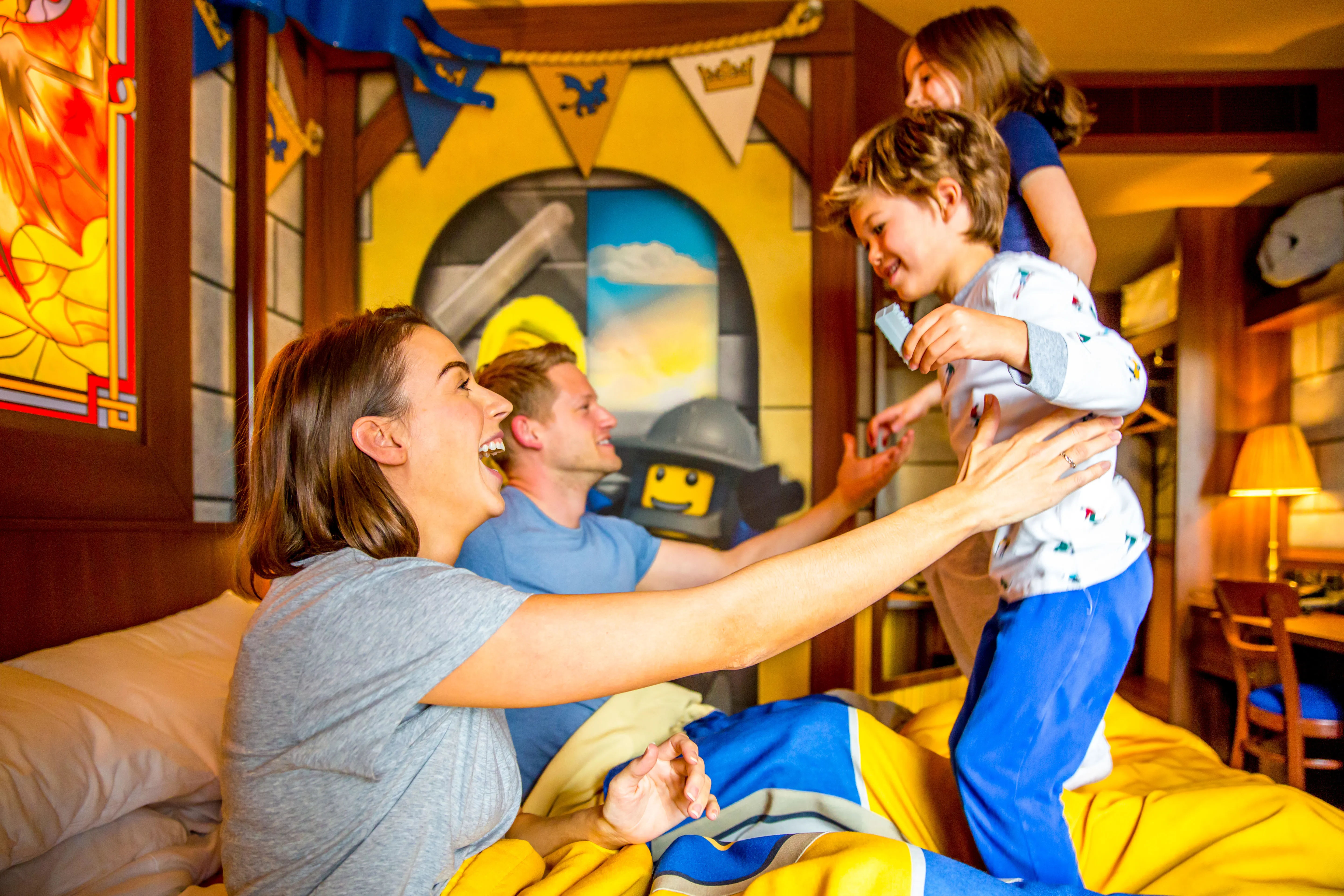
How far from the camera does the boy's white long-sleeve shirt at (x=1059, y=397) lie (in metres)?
1.07

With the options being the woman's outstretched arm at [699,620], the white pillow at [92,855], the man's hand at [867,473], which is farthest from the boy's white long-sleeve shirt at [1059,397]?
the white pillow at [92,855]

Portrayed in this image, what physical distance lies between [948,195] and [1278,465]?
10.5 feet

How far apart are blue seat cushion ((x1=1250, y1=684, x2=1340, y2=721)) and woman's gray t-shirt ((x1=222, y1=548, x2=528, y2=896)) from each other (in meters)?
2.90

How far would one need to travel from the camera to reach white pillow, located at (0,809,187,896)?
100 cm

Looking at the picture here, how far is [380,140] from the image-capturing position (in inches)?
115

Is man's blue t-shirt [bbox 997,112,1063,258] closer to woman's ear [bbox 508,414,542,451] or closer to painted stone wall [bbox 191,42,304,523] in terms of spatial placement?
woman's ear [bbox 508,414,542,451]

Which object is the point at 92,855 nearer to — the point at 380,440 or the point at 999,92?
the point at 380,440

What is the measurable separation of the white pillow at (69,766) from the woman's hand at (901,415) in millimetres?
1322

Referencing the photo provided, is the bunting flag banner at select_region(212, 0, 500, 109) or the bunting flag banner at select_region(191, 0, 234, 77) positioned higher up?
the bunting flag banner at select_region(212, 0, 500, 109)

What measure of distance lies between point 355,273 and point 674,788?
2381 millimetres

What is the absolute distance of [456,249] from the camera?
295 centimetres

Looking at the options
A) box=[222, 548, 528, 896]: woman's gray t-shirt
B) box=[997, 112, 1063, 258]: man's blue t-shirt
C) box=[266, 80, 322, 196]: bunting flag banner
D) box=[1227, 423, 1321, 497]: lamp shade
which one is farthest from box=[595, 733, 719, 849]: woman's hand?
box=[1227, 423, 1321, 497]: lamp shade

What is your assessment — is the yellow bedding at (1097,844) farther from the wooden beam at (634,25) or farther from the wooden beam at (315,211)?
the wooden beam at (634,25)

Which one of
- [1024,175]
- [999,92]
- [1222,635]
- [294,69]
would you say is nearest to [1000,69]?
[999,92]
